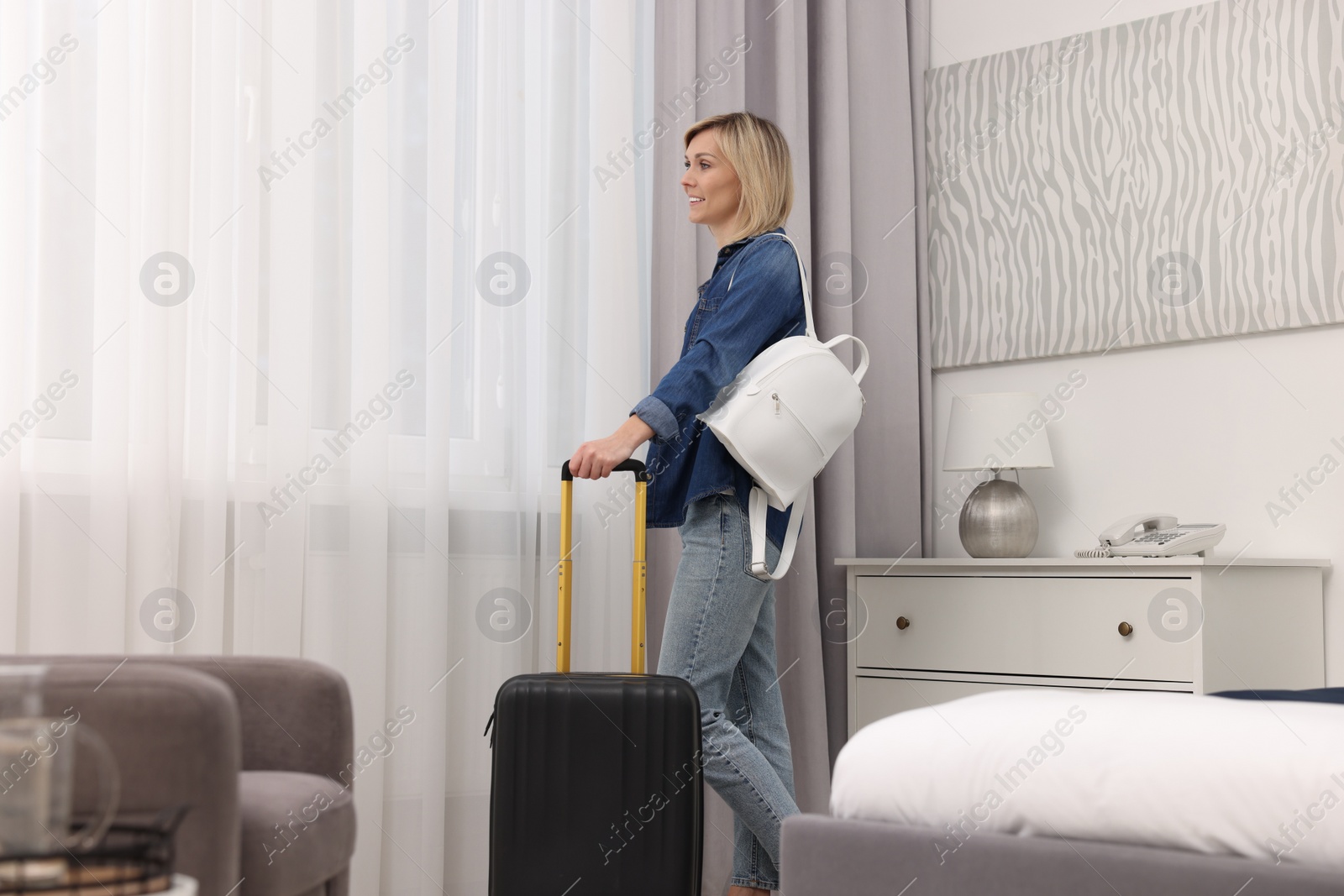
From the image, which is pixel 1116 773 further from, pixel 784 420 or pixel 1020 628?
pixel 1020 628

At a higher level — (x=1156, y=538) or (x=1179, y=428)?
(x=1179, y=428)

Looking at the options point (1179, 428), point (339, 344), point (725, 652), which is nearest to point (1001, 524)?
point (1179, 428)

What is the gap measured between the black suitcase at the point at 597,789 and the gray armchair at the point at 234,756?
35 cm

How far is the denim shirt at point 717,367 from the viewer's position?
1.88 meters

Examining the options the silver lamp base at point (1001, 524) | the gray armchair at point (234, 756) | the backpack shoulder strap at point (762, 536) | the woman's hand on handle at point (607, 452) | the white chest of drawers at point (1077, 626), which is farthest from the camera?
the silver lamp base at point (1001, 524)

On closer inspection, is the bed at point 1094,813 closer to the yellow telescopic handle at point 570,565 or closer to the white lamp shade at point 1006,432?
the yellow telescopic handle at point 570,565

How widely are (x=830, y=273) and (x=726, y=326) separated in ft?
3.57

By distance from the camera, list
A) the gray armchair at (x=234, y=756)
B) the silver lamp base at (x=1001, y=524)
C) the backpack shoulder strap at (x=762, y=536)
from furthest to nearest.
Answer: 1. the silver lamp base at (x=1001, y=524)
2. the backpack shoulder strap at (x=762, y=536)
3. the gray armchair at (x=234, y=756)

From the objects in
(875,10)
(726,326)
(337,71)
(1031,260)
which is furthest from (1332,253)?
(337,71)

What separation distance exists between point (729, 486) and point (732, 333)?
26cm

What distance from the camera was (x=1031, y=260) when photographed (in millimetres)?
3070

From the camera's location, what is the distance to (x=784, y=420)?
192 centimetres

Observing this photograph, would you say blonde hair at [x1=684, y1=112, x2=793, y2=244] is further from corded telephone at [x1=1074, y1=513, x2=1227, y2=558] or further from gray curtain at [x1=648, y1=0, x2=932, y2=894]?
corded telephone at [x1=1074, y1=513, x2=1227, y2=558]

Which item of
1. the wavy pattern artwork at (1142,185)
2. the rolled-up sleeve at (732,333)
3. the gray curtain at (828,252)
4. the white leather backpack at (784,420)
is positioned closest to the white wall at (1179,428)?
the wavy pattern artwork at (1142,185)
